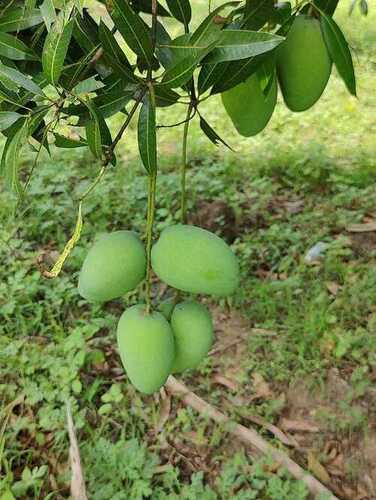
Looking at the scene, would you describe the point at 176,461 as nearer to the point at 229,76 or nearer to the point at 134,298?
the point at 134,298

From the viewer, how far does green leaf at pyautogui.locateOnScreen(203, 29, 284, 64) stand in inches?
22.1

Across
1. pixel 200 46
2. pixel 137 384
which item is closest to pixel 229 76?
pixel 200 46

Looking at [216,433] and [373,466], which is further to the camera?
[216,433]

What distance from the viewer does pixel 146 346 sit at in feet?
2.24

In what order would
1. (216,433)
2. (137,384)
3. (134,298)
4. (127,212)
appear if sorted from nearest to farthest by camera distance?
(137,384) < (216,433) < (134,298) < (127,212)

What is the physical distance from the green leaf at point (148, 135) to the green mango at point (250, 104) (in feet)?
0.60

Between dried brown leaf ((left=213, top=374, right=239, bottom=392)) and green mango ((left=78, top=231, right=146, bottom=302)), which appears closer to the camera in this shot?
green mango ((left=78, top=231, right=146, bottom=302))

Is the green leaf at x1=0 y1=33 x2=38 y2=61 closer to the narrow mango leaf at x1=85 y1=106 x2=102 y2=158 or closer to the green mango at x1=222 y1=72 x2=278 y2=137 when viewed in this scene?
the narrow mango leaf at x1=85 y1=106 x2=102 y2=158

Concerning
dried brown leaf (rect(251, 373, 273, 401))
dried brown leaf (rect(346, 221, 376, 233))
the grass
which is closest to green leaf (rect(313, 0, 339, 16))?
the grass

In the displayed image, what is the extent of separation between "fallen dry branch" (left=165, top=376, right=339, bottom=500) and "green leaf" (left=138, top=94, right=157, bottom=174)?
1.31m

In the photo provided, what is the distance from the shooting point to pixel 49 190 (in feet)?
9.00

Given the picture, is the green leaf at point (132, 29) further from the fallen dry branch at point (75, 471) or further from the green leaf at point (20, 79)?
the fallen dry branch at point (75, 471)

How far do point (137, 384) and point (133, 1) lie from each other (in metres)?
0.46

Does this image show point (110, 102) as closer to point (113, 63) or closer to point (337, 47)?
point (113, 63)
